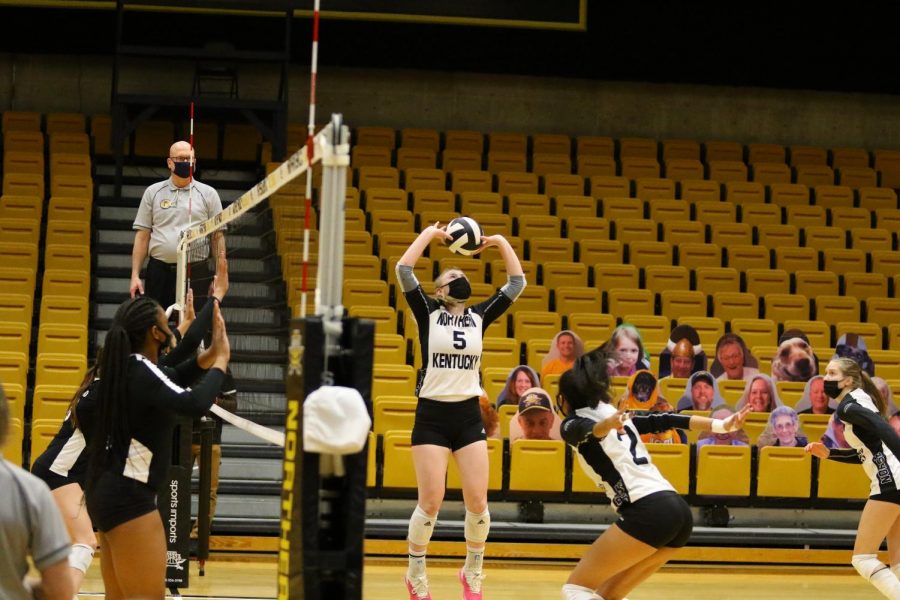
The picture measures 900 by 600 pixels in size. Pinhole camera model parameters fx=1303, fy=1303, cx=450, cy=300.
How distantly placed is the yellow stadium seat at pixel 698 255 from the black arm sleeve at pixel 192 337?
9.42 m

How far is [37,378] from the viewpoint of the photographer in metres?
11.1

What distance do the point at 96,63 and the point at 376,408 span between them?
356 inches

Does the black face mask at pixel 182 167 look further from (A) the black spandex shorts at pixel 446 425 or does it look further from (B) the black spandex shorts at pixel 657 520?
(B) the black spandex shorts at pixel 657 520

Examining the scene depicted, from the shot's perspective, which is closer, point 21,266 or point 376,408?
point 376,408

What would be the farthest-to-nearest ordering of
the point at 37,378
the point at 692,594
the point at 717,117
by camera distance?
the point at 717,117, the point at 37,378, the point at 692,594

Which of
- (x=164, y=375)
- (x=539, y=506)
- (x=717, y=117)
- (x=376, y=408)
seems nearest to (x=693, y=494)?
(x=539, y=506)

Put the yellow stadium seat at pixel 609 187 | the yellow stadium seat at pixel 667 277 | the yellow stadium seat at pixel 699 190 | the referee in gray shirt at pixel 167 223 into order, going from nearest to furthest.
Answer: the referee in gray shirt at pixel 167 223
the yellow stadium seat at pixel 667 277
the yellow stadium seat at pixel 609 187
the yellow stadium seat at pixel 699 190

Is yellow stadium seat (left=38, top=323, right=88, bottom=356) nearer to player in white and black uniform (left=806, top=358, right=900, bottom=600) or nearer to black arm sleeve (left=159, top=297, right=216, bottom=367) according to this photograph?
black arm sleeve (left=159, top=297, right=216, bottom=367)

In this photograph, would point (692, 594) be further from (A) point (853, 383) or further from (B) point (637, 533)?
(B) point (637, 533)

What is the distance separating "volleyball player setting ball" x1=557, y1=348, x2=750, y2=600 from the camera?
612 centimetres

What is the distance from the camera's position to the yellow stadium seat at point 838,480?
11539 millimetres

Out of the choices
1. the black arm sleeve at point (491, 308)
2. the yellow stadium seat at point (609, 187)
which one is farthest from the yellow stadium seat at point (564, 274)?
the black arm sleeve at point (491, 308)

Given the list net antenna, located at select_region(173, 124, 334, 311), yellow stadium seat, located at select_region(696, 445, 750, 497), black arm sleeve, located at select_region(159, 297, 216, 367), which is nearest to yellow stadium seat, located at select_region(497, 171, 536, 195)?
yellow stadium seat, located at select_region(696, 445, 750, 497)

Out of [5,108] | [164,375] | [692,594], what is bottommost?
[692,594]
